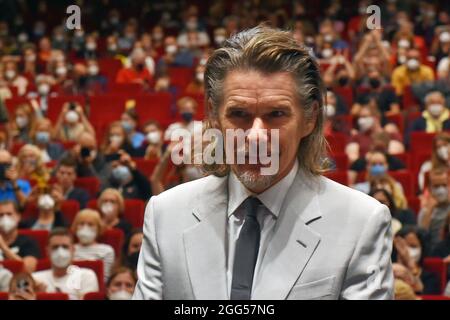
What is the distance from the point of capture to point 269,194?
1.89 m

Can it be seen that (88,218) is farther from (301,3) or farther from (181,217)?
(301,3)

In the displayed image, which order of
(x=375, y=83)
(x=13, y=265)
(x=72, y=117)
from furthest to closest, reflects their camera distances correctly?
1. (x=375, y=83)
2. (x=72, y=117)
3. (x=13, y=265)

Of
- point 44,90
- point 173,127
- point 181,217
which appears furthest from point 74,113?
point 181,217

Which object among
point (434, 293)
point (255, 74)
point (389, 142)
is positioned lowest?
point (434, 293)

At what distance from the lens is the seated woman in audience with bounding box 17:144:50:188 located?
833 centimetres

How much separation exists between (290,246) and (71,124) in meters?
8.41

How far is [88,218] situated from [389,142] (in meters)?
2.74

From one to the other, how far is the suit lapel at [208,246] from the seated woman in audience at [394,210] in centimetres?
498

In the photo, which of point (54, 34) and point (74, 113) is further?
point (54, 34)

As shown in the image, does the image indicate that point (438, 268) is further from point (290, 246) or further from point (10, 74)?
point (10, 74)

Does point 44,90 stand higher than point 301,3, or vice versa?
point 301,3

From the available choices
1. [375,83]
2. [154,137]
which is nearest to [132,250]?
[154,137]

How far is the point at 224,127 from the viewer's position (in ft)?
6.02

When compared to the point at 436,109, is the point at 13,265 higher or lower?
lower
